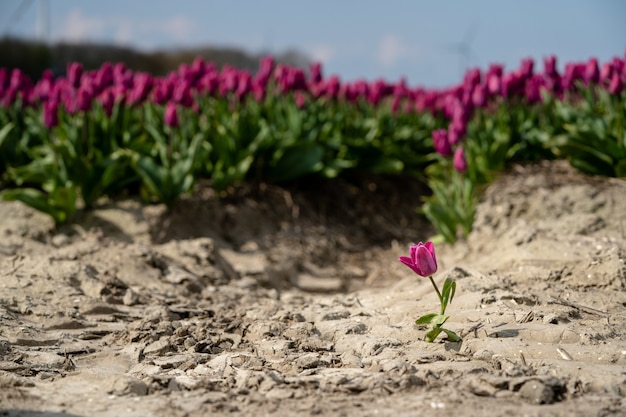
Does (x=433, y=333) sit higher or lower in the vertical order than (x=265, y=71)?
lower

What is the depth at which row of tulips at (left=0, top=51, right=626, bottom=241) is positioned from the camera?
688 centimetres

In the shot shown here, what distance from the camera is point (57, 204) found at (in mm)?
6660

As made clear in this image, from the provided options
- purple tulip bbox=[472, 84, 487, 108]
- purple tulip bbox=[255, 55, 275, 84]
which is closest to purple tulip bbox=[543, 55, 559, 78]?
purple tulip bbox=[472, 84, 487, 108]

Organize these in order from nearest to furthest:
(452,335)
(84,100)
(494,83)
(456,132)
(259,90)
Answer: (452,335), (456,132), (84,100), (494,83), (259,90)

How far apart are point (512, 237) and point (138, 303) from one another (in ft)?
8.09

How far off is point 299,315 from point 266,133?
3.93 meters

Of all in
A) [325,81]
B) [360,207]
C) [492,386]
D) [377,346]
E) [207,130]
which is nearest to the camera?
[492,386]

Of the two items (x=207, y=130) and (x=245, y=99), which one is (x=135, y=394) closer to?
(x=207, y=130)

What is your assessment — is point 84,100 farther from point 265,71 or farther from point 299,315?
point 299,315

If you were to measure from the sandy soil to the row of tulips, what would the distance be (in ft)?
0.88

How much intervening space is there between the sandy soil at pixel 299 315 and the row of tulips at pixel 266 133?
10.5 inches

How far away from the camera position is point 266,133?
7.90 meters

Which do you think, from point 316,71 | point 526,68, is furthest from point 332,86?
point 526,68

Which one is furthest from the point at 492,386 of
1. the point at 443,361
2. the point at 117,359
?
the point at 117,359
